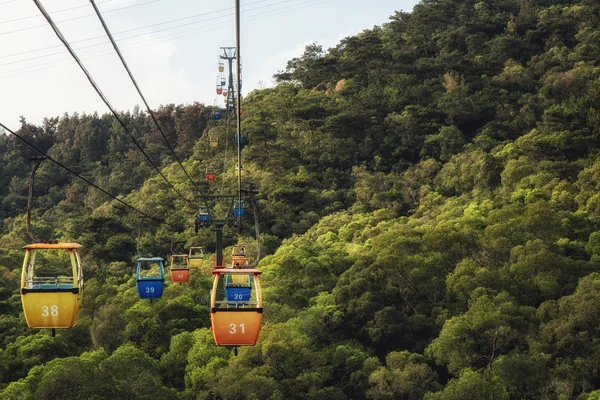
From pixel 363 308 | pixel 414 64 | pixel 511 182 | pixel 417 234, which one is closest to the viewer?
pixel 363 308

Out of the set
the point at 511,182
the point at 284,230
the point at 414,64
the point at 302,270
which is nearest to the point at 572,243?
the point at 511,182

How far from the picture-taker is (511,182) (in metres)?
44.2

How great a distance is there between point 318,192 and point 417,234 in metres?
15.4

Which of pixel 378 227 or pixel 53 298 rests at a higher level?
pixel 378 227

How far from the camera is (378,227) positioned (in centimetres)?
4431

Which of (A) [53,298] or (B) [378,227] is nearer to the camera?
(A) [53,298]

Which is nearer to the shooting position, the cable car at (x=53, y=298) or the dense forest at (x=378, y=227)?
the cable car at (x=53, y=298)

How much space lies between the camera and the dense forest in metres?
31.9

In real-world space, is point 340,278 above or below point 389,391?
above

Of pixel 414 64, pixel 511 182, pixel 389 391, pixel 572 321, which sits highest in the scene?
pixel 414 64

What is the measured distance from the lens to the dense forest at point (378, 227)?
31875 mm

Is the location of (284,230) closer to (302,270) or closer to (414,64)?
(302,270)

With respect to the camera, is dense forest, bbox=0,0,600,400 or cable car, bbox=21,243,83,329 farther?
dense forest, bbox=0,0,600,400

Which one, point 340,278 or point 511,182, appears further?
point 511,182
